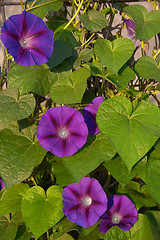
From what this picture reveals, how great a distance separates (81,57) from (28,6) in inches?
10.3

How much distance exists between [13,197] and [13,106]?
0.33 metres

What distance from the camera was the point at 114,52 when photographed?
0.99m

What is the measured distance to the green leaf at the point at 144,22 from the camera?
0.99 meters

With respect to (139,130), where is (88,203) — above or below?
below

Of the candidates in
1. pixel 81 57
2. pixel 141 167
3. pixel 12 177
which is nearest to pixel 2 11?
pixel 81 57

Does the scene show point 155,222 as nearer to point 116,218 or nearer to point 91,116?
point 116,218

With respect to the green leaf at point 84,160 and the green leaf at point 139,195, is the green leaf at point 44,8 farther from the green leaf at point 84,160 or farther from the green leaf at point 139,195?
the green leaf at point 139,195

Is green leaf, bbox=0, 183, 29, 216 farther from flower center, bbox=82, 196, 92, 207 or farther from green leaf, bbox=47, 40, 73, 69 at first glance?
green leaf, bbox=47, 40, 73, 69

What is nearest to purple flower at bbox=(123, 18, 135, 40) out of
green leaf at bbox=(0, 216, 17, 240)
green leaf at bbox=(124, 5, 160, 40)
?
green leaf at bbox=(124, 5, 160, 40)

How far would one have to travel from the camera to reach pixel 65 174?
0.94m

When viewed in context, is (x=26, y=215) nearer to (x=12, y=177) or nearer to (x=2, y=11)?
(x=12, y=177)

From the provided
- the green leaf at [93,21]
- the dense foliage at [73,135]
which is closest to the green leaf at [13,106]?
the dense foliage at [73,135]

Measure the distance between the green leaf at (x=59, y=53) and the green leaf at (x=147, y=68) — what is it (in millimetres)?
249

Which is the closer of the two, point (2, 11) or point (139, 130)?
point (139, 130)
